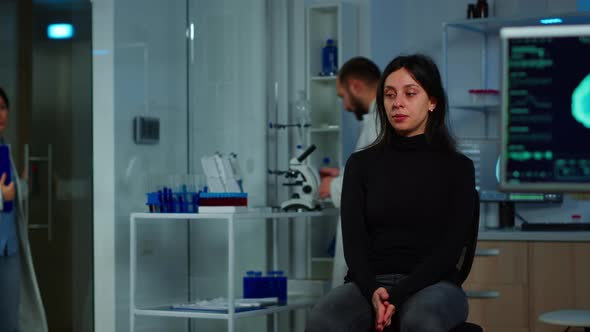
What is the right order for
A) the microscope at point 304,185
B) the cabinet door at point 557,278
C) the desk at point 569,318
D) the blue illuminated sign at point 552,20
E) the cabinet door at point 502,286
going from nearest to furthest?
the desk at point 569,318 < the cabinet door at point 557,278 < the cabinet door at point 502,286 < the microscope at point 304,185 < the blue illuminated sign at point 552,20

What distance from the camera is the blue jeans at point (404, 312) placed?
99.7 inches

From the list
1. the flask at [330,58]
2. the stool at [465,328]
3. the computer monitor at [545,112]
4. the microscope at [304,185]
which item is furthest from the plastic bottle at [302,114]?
the computer monitor at [545,112]

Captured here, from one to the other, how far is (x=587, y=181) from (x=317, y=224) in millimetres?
3798

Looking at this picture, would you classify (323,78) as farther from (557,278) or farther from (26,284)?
(26,284)

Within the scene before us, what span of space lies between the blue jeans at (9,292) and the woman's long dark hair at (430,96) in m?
1.85

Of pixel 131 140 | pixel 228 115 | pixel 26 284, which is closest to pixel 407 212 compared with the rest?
pixel 26 284

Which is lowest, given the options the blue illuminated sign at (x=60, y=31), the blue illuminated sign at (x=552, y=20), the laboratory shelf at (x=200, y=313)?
the laboratory shelf at (x=200, y=313)

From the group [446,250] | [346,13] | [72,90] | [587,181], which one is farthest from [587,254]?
[587,181]

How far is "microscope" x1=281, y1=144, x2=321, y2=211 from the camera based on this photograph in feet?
16.2

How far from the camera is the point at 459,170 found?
2.83 metres

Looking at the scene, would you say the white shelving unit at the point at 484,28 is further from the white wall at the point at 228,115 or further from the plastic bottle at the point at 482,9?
the white wall at the point at 228,115

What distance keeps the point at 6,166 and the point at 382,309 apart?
1.97 meters

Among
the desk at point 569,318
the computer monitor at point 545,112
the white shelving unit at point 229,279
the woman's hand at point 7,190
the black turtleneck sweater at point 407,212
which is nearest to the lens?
the computer monitor at point 545,112

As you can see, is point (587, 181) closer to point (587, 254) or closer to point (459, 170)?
point (459, 170)
